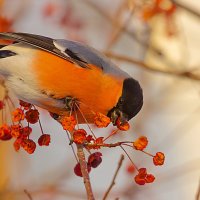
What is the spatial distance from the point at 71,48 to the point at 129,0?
80 centimetres

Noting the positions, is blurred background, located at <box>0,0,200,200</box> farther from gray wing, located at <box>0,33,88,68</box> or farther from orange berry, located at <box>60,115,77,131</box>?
orange berry, located at <box>60,115,77,131</box>

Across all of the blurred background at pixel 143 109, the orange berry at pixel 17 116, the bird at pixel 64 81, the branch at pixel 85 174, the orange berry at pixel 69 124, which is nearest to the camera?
the branch at pixel 85 174

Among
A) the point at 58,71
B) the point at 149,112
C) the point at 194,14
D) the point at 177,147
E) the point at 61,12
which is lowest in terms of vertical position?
the point at 177,147

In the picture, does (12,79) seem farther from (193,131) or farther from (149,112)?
(193,131)

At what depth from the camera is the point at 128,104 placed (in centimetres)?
214

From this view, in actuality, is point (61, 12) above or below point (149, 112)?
above

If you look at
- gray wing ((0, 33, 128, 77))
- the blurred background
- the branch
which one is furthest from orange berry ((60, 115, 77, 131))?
the blurred background

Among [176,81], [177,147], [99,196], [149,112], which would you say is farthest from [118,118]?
[177,147]

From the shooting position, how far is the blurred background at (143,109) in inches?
124

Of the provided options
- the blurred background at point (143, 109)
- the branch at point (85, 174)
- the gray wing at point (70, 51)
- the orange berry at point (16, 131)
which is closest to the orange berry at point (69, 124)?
the branch at point (85, 174)

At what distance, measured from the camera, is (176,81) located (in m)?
4.37

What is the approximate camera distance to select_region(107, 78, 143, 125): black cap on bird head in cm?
213

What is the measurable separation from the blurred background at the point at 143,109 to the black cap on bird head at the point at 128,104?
550mm

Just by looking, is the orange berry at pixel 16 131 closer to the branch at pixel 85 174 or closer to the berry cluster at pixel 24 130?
the berry cluster at pixel 24 130
